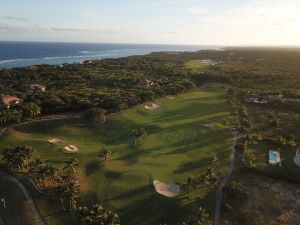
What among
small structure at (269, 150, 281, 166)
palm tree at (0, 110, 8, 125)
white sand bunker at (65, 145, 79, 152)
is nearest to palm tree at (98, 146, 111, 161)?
white sand bunker at (65, 145, 79, 152)

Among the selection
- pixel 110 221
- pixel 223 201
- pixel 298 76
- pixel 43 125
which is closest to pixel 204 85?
pixel 298 76

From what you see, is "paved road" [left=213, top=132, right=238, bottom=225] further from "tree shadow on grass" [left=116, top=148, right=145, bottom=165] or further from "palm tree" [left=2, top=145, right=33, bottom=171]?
"palm tree" [left=2, top=145, right=33, bottom=171]

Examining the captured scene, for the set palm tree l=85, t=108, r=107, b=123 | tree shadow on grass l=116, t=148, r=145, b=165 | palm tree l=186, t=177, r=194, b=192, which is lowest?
palm tree l=186, t=177, r=194, b=192

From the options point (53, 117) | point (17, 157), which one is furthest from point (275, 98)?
point (17, 157)

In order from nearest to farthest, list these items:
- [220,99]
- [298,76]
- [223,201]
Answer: [223,201] < [220,99] < [298,76]

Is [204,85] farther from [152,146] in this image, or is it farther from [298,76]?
[152,146]

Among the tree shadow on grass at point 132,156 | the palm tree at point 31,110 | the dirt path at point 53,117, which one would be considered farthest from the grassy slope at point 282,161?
the palm tree at point 31,110
